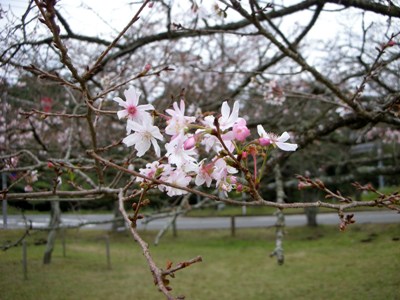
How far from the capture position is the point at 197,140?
714 mm

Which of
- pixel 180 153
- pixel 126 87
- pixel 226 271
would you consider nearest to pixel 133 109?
pixel 180 153

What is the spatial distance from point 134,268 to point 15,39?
5.01 metres

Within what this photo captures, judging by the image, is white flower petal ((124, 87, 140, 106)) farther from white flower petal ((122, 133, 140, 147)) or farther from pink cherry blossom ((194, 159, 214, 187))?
pink cherry blossom ((194, 159, 214, 187))

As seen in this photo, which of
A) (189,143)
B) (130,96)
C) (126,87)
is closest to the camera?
(189,143)

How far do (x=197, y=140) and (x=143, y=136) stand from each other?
0.53 feet

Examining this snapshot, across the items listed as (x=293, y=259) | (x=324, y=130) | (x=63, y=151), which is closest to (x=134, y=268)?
(x=293, y=259)

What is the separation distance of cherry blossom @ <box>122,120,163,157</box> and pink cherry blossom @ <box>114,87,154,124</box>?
0.06ft

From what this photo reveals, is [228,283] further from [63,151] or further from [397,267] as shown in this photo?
[397,267]

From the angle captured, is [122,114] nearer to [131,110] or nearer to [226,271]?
[131,110]

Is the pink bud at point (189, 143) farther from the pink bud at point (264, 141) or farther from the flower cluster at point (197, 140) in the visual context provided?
the pink bud at point (264, 141)

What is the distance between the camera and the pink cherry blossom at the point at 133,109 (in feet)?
2.63

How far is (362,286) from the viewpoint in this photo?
3.38 meters

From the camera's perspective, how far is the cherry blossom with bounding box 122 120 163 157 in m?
0.80

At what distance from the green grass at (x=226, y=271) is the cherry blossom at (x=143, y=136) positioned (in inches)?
63.6
